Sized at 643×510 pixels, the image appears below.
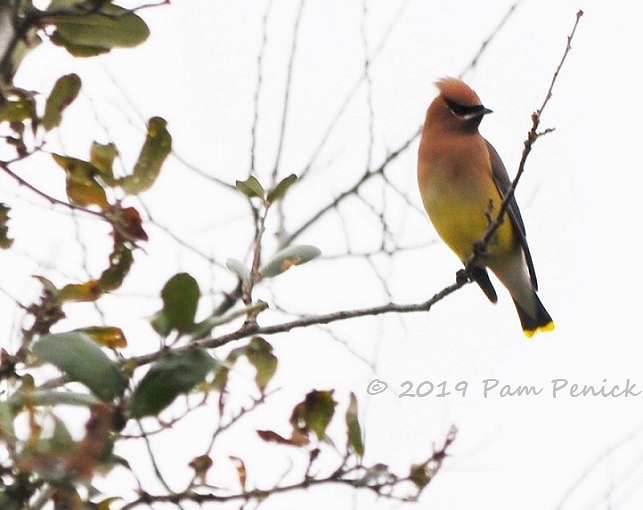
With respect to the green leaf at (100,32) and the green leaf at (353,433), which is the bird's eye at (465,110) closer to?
the green leaf at (100,32)

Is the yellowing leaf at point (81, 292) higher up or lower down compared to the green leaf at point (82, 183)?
lower down

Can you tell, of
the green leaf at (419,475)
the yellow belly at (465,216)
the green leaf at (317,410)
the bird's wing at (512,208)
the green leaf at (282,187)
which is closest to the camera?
the green leaf at (317,410)

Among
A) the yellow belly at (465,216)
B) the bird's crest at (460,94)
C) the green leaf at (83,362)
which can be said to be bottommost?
the green leaf at (83,362)

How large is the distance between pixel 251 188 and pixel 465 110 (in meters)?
3.10

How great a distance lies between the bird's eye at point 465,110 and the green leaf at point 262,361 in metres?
3.40

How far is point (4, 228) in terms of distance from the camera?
7.33ft

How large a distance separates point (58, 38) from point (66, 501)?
40.0 inches

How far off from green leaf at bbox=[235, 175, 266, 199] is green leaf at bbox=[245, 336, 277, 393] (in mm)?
434

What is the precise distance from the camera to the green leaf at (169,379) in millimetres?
1804

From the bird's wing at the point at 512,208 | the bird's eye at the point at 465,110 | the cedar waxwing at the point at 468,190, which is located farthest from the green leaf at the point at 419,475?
the bird's eye at the point at 465,110

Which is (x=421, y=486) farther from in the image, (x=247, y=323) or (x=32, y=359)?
(x=32, y=359)

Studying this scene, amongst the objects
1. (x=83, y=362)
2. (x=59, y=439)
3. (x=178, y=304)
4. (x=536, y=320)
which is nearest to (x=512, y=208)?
(x=536, y=320)

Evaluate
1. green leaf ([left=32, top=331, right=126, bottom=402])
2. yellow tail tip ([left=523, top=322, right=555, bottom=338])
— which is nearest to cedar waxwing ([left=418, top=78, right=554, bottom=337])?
yellow tail tip ([left=523, top=322, right=555, bottom=338])

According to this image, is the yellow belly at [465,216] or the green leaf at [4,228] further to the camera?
the yellow belly at [465,216]
